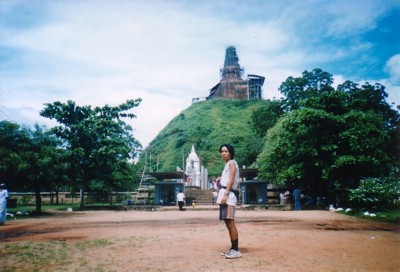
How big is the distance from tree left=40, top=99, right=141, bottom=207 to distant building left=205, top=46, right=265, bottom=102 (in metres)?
59.8

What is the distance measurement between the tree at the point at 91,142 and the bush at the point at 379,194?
1479 centimetres

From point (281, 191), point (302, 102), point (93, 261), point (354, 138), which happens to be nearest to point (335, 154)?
point (354, 138)

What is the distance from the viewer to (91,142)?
20547mm

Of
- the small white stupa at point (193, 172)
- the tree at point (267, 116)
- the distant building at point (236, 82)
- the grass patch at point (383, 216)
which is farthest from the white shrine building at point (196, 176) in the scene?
the distant building at point (236, 82)

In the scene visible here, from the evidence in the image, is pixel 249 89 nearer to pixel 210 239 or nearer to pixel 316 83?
pixel 316 83

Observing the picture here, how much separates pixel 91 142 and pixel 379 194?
17.7 metres

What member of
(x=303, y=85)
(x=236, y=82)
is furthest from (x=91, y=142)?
(x=236, y=82)

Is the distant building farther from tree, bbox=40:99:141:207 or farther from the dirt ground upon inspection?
the dirt ground

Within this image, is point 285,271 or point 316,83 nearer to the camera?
point 285,271

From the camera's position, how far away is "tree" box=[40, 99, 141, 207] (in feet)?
65.6

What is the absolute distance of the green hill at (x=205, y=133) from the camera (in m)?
57.1

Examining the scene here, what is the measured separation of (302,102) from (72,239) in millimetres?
15749

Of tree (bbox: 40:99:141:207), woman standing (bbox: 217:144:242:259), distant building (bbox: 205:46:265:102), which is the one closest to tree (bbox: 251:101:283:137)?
tree (bbox: 40:99:141:207)

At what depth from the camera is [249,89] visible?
254 ft
